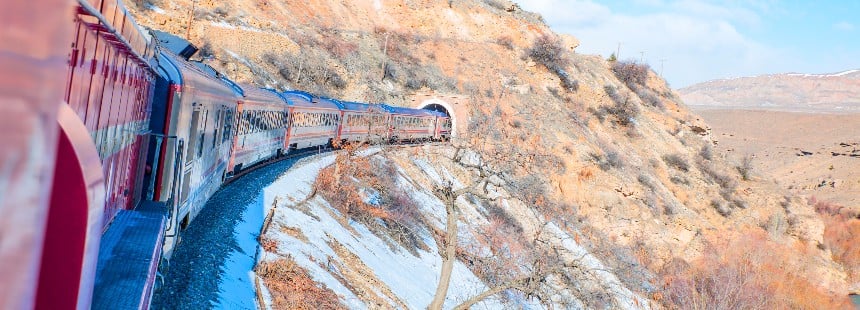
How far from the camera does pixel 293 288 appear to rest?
42.4 ft

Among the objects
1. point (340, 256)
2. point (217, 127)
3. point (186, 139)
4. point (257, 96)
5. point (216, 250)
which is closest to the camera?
point (186, 139)

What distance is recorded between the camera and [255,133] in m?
20.0

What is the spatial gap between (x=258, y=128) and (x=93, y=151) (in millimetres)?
18923

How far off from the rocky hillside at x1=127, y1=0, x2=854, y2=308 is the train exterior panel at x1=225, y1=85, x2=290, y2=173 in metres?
3.16

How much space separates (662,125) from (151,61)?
221 ft

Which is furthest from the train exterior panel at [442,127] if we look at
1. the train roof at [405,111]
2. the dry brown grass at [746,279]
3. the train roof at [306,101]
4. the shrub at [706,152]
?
the shrub at [706,152]

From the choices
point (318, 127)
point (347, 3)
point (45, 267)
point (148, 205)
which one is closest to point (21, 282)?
point (45, 267)

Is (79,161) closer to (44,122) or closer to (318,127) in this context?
(44,122)

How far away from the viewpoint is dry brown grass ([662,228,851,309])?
37281mm

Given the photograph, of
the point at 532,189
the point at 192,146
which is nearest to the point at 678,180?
the point at 532,189

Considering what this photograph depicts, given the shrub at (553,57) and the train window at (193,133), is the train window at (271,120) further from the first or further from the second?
the shrub at (553,57)

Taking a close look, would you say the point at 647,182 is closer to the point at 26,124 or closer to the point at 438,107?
the point at 438,107

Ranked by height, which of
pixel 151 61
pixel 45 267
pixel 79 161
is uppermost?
pixel 151 61

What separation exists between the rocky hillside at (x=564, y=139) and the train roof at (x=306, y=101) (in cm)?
375
